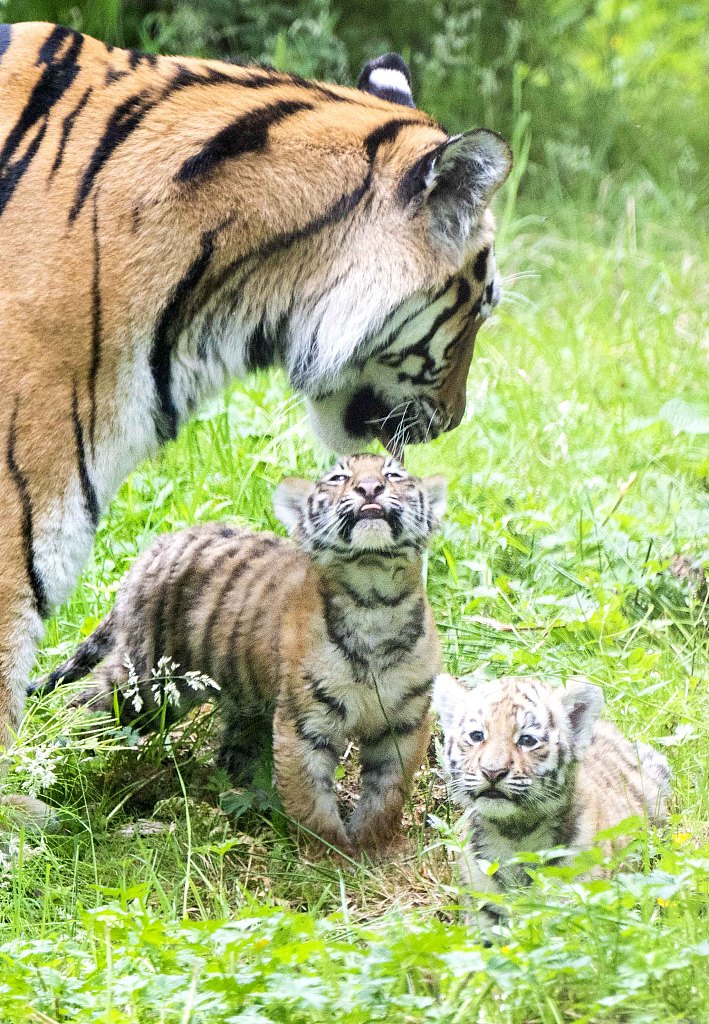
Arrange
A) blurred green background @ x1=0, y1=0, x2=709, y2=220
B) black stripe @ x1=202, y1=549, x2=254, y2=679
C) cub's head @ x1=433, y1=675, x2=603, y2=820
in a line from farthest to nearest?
blurred green background @ x1=0, y1=0, x2=709, y2=220, black stripe @ x1=202, y1=549, x2=254, y2=679, cub's head @ x1=433, y1=675, x2=603, y2=820

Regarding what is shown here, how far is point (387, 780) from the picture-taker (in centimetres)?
347

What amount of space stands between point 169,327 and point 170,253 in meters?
0.16

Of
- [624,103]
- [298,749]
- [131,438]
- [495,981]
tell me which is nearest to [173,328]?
[131,438]

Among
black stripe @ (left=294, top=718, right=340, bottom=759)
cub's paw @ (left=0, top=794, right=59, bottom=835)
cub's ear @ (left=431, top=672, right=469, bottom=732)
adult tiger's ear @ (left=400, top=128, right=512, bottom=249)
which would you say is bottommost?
cub's paw @ (left=0, top=794, right=59, bottom=835)

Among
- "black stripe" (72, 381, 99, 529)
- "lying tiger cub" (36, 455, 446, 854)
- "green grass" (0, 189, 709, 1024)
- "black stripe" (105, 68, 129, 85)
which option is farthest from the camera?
"lying tiger cub" (36, 455, 446, 854)

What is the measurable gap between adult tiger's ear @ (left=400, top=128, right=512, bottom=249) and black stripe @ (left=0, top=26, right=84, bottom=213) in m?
0.78

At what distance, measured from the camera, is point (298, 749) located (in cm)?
340

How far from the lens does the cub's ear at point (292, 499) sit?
344cm

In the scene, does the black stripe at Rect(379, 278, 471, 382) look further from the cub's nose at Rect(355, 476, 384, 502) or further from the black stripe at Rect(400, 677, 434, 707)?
the black stripe at Rect(400, 677, 434, 707)

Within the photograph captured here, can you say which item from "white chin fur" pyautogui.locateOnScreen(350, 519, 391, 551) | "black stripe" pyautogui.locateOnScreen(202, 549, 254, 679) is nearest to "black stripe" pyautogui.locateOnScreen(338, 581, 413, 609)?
"white chin fur" pyautogui.locateOnScreen(350, 519, 391, 551)

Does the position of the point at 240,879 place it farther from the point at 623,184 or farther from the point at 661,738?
the point at 623,184

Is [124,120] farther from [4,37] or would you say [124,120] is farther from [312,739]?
[312,739]

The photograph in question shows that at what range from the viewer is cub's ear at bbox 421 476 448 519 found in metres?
3.40

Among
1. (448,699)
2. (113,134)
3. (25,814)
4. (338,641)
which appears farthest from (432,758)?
(113,134)
